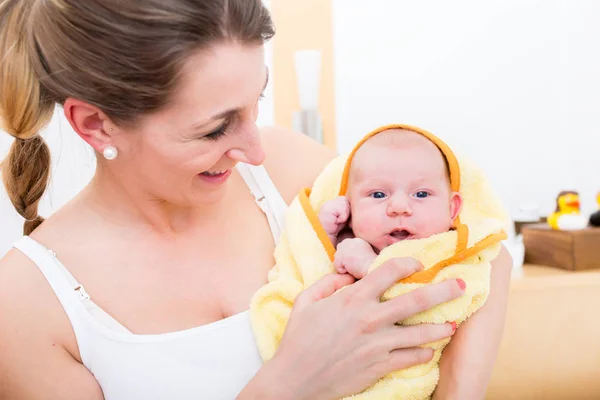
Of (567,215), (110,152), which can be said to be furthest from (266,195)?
(567,215)

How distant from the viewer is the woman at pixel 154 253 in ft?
3.59

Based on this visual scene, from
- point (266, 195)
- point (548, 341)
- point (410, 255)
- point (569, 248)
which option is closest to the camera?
point (410, 255)

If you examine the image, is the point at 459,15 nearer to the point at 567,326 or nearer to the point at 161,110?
the point at 567,326

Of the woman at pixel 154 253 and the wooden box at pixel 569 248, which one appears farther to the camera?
the wooden box at pixel 569 248

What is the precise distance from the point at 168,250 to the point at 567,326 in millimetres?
1131

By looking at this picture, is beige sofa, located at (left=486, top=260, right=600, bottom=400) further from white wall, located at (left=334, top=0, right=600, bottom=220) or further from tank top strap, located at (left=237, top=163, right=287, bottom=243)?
white wall, located at (left=334, top=0, right=600, bottom=220)

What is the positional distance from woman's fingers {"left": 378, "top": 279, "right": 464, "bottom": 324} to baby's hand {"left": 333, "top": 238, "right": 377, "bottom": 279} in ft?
0.34

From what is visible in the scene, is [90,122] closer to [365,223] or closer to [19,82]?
[19,82]

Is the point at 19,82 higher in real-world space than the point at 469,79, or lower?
higher

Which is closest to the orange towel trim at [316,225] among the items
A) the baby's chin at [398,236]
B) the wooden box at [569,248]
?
the baby's chin at [398,236]

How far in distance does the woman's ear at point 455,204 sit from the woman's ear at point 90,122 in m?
0.66

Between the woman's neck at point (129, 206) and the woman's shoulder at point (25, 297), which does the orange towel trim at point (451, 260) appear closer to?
the woman's neck at point (129, 206)

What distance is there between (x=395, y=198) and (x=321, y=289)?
218 mm

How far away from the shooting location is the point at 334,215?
4.36 ft
